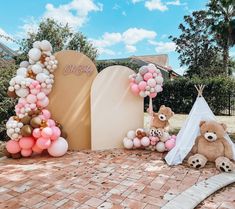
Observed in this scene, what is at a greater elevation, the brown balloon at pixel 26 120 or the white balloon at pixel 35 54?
the white balloon at pixel 35 54

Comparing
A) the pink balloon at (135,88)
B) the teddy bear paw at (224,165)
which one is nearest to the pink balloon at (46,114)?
the pink balloon at (135,88)

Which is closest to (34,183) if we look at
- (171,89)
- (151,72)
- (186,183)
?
(186,183)

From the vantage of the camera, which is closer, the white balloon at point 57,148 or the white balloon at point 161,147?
the white balloon at point 57,148

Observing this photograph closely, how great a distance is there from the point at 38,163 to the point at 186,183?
2.78 m

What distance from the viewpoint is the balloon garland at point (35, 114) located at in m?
4.93

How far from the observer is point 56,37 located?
728 inches

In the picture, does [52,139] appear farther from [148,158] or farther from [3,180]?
[148,158]

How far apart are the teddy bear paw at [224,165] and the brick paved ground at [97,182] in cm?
14

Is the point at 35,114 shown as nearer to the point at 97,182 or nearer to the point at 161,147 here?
the point at 97,182

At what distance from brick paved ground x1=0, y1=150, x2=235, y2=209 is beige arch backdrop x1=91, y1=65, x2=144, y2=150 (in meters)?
0.69

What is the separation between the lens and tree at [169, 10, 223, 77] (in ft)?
80.8

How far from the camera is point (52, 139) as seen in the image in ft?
16.6

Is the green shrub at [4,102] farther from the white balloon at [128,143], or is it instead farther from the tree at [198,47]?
the tree at [198,47]

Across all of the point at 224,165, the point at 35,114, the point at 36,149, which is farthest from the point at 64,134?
the point at 224,165
